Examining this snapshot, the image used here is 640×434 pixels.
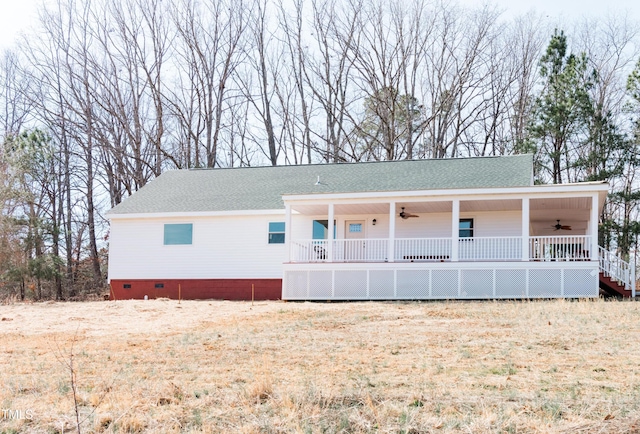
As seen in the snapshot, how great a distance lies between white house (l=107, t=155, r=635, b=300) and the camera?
18.7 metres

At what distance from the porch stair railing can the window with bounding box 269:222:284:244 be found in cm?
919

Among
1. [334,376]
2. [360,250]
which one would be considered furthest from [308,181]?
[334,376]

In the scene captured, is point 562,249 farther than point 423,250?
No

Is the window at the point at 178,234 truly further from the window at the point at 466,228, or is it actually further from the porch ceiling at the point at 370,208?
the window at the point at 466,228

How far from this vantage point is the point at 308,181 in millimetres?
24719

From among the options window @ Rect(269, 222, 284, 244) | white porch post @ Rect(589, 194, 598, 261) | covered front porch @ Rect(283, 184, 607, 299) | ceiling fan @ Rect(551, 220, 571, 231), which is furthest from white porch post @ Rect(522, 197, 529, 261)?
window @ Rect(269, 222, 284, 244)

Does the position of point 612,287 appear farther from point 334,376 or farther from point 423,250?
point 334,376

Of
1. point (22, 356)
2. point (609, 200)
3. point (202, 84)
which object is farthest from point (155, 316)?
point (202, 84)

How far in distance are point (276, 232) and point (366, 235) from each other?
279cm

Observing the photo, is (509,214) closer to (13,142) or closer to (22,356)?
(22,356)

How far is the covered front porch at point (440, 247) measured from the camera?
18.4 m

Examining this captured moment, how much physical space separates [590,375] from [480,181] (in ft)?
49.0

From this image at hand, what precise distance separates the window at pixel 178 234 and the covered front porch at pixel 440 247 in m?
3.44

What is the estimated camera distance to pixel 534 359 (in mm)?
8336
